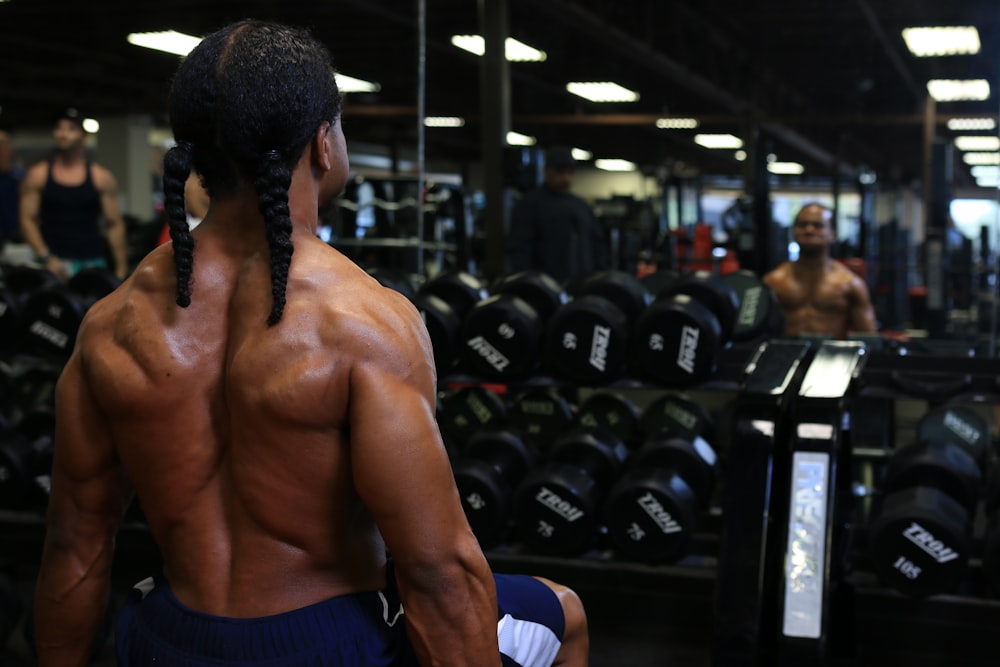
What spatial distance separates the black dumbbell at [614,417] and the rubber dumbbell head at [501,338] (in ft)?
2.65

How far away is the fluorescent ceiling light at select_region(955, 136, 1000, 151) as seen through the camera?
11.2 meters

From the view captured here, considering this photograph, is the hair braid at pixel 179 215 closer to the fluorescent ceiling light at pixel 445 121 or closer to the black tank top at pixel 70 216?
the black tank top at pixel 70 216

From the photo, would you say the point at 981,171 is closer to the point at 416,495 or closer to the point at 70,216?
the point at 70,216

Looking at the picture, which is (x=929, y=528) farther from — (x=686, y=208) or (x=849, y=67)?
(x=849, y=67)

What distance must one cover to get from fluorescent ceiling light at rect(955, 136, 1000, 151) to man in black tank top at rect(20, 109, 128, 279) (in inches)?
352

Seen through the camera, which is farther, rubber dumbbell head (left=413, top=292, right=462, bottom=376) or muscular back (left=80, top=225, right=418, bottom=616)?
rubber dumbbell head (left=413, top=292, right=462, bottom=376)

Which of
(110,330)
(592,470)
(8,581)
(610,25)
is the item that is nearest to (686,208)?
(610,25)

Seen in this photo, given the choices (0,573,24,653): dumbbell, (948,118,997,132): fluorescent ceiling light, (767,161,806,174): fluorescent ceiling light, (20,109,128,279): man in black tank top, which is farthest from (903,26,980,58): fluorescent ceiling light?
(767,161,806,174): fluorescent ceiling light

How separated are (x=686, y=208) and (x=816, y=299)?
15.1 feet

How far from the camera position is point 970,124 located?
10469 mm

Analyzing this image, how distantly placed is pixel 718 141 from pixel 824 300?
29.8 feet

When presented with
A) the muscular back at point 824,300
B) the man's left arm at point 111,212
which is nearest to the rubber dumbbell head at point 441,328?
the muscular back at point 824,300

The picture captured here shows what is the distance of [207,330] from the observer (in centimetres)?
111

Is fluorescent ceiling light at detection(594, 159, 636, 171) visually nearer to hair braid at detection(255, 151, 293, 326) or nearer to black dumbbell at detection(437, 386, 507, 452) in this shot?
black dumbbell at detection(437, 386, 507, 452)
